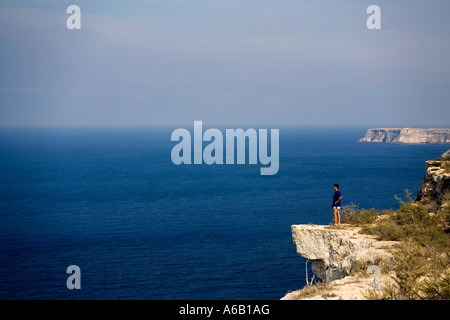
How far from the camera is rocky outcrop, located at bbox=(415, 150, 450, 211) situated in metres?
20.0

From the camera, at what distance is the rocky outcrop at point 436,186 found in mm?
20000

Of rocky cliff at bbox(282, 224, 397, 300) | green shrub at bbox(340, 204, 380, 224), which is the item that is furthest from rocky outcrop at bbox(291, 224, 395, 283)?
green shrub at bbox(340, 204, 380, 224)

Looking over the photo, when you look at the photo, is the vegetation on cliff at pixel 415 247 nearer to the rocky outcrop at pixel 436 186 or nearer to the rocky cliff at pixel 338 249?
the rocky cliff at pixel 338 249

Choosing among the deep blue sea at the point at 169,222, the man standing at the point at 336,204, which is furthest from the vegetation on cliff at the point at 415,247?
the deep blue sea at the point at 169,222

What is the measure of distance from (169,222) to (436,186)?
55.6 metres

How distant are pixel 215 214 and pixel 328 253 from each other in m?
59.0

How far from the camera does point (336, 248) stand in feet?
61.1

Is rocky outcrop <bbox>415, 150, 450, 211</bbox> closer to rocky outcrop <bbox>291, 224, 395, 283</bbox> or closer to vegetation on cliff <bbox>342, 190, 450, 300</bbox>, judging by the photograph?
vegetation on cliff <bbox>342, 190, 450, 300</bbox>

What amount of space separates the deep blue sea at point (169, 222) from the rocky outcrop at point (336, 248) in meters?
22.7

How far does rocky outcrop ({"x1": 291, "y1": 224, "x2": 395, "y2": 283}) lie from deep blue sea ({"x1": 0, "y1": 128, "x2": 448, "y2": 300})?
2266 centimetres

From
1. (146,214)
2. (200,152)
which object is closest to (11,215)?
(146,214)

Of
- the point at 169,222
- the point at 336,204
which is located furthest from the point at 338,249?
the point at 169,222

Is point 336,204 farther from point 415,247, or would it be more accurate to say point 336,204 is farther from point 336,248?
point 415,247

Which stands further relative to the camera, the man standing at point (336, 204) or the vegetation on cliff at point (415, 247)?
the man standing at point (336, 204)
